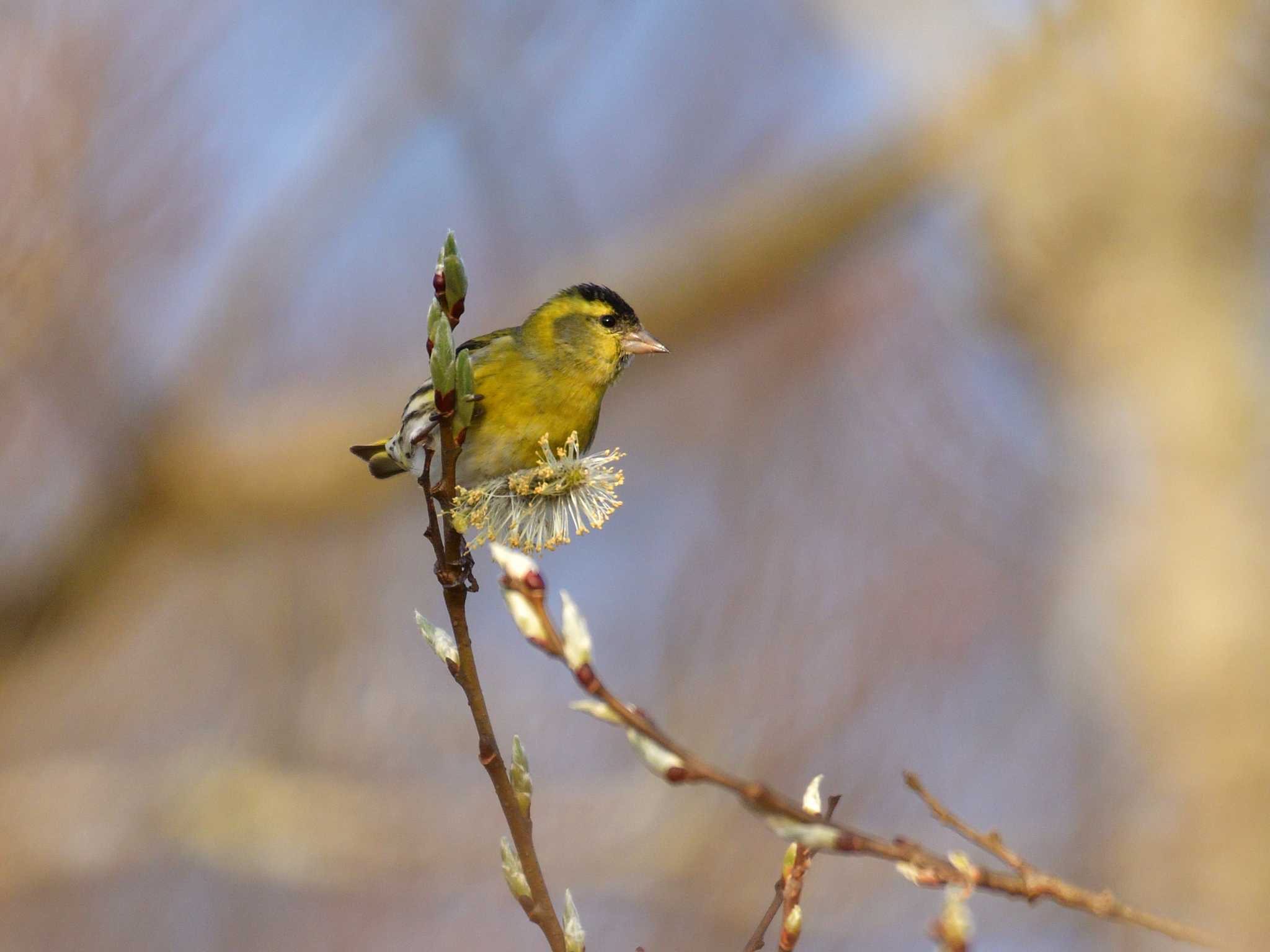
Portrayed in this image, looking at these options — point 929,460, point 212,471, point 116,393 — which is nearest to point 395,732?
point 212,471

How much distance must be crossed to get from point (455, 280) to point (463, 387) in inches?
6.6

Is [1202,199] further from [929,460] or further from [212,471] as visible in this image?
[212,471]

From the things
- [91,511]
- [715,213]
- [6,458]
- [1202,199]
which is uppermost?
[1202,199]

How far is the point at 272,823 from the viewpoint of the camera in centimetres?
688

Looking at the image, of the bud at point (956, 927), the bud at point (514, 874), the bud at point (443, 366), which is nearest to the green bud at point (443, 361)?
the bud at point (443, 366)

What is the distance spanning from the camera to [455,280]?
1.80 meters

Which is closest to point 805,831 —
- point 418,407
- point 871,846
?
point 871,846

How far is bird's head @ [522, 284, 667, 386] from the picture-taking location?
3.31 metres

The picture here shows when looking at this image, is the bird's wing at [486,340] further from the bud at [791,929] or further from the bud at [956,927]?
the bud at [956,927]

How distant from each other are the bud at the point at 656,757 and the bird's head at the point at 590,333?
79.8 inches

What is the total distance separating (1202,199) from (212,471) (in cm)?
678

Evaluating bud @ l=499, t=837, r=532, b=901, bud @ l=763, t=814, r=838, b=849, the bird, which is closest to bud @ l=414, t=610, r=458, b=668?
bud @ l=499, t=837, r=532, b=901

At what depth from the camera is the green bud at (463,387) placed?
1.86m

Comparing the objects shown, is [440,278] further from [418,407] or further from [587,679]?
[418,407]
